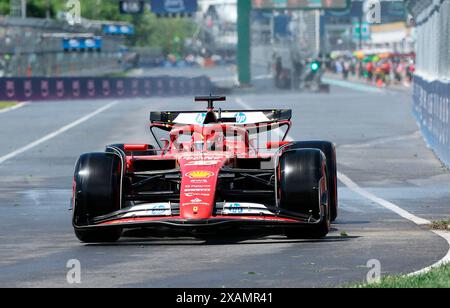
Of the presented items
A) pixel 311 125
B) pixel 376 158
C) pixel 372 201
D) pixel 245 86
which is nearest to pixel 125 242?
pixel 372 201

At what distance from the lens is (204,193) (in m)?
14.0

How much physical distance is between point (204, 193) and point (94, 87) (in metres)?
63.7

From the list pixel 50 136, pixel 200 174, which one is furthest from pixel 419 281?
pixel 50 136

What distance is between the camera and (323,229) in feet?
46.3

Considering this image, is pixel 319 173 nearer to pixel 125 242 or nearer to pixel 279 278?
pixel 125 242

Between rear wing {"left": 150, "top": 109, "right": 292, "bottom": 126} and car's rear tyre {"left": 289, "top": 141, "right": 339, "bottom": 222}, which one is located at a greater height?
rear wing {"left": 150, "top": 109, "right": 292, "bottom": 126}

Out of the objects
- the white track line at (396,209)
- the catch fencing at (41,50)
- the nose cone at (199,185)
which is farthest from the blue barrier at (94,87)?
the nose cone at (199,185)

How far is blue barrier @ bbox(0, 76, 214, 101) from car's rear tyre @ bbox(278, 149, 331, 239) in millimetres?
58090

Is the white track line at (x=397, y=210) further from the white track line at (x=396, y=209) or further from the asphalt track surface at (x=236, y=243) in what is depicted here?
the asphalt track surface at (x=236, y=243)

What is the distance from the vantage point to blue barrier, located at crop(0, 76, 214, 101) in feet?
237

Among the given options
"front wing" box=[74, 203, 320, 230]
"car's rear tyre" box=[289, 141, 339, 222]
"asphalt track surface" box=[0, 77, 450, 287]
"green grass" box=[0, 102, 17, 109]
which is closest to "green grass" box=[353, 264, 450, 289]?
"asphalt track surface" box=[0, 77, 450, 287]

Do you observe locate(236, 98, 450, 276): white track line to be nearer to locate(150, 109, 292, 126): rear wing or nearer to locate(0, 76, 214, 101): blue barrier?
locate(150, 109, 292, 126): rear wing
